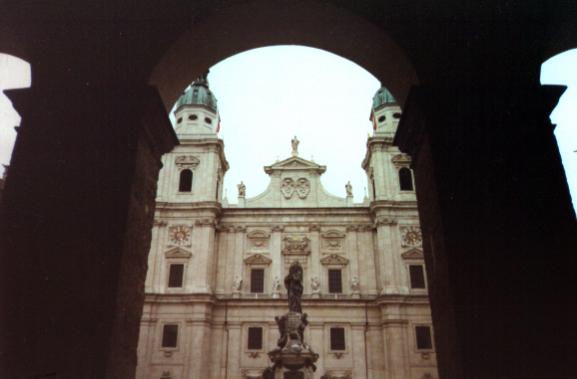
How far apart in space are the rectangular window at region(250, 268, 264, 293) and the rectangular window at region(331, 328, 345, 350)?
4.63m

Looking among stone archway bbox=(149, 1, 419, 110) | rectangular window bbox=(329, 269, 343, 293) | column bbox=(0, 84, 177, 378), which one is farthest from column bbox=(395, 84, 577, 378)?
rectangular window bbox=(329, 269, 343, 293)

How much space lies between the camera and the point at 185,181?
1150 inches

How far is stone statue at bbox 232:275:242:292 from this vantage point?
1048 inches

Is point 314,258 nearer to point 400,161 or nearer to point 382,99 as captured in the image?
point 400,161

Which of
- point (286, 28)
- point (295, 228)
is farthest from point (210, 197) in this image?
point (286, 28)

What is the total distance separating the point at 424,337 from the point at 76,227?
23.8 m

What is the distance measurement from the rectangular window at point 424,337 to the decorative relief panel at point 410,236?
4.63m

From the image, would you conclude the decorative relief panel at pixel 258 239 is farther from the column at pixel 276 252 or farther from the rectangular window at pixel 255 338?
the rectangular window at pixel 255 338

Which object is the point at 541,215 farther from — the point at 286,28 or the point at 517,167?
the point at 286,28

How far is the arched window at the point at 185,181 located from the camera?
1141 inches

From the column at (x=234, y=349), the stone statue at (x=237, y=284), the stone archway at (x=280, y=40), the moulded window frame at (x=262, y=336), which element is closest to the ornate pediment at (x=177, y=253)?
the stone statue at (x=237, y=284)

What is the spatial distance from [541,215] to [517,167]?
1.56ft

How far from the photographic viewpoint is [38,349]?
3664 mm

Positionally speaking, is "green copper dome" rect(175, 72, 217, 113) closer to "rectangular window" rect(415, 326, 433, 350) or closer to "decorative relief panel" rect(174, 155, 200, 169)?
"decorative relief panel" rect(174, 155, 200, 169)
